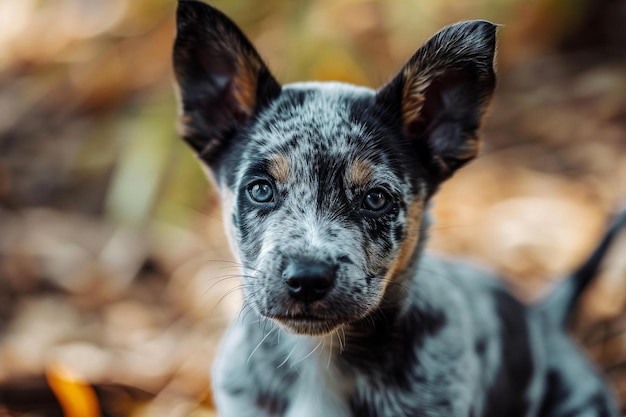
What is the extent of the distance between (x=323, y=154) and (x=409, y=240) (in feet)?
1.62

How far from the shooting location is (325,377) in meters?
3.46

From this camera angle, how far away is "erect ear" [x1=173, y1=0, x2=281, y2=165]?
3398mm

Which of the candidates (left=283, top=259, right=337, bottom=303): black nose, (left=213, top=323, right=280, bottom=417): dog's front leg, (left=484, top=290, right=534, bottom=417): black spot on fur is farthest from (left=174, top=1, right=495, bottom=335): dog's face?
(left=484, top=290, right=534, bottom=417): black spot on fur

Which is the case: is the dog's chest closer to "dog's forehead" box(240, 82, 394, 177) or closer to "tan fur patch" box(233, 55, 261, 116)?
"dog's forehead" box(240, 82, 394, 177)

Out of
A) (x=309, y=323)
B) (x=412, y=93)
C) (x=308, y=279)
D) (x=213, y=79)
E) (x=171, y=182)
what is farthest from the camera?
(x=171, y=182)

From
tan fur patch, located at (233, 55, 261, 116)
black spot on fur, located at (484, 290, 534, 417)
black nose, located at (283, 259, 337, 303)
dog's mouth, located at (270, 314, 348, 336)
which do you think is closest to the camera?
black nose, located at (283, 259, 337, 303)

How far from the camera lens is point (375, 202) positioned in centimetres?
324

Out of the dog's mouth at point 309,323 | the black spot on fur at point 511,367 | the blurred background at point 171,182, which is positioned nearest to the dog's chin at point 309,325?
the dog's mouth at point 309,323

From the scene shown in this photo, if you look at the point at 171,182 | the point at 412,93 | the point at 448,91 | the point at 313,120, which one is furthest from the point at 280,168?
the point at 171,182

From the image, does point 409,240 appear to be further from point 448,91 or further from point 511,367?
point 511,367

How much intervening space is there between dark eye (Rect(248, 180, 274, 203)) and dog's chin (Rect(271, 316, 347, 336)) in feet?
1.53

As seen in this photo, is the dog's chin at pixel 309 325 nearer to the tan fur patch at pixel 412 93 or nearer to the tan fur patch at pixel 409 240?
the tan fur patch at pixel 409 240

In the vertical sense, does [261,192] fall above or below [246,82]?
below

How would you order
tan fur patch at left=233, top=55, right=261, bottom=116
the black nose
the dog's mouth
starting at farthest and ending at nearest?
tan fur patch at left=233, top=55, right=261, bottom=116
the dog's mouth
the black nose
